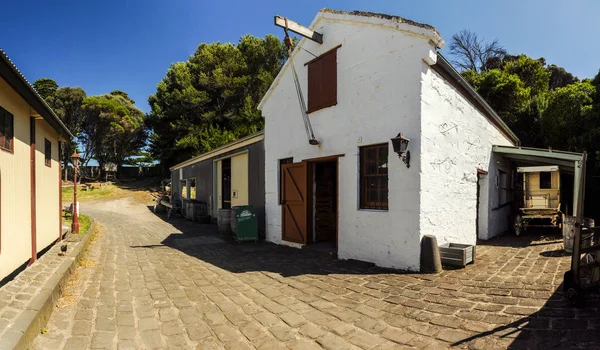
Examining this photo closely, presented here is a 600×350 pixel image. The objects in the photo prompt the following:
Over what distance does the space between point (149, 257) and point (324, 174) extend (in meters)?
5.13

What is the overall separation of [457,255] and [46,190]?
9.35m

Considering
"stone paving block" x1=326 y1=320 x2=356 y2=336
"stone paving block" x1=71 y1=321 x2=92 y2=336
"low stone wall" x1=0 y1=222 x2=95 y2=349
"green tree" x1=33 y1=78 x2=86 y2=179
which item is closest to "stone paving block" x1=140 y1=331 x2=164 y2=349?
"stone paving block" x1=71 y1=321 x2=92 y2=336

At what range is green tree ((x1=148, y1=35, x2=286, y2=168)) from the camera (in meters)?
27.5

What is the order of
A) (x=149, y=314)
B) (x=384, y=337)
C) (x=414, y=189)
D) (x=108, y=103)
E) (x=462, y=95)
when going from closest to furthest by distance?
1. (x=384, y=337)
2. (x=149, y=314)
3. (x=414, y=189)
4. (x=462, y=95)
5. (x=108, y=103)

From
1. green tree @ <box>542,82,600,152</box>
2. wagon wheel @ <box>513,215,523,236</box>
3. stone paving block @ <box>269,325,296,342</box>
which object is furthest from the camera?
green tree @ <box>542,82,600,152</box>

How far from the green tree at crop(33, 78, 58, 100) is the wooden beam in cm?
3789

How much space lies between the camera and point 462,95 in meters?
7.65

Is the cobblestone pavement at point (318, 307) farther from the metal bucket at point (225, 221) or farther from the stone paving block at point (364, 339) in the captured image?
the metal bucket at point (225, 221)

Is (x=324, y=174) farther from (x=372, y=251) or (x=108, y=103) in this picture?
(x=108, y=103)

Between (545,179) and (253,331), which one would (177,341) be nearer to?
(253,331)

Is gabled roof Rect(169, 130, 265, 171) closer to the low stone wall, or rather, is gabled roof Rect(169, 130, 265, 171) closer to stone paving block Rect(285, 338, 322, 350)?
the low stone wall

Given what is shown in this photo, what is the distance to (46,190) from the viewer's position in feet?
24.9

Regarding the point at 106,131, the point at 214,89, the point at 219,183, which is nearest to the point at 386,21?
the point at 219,183

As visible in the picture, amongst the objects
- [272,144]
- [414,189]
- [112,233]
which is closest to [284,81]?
[272,144]
